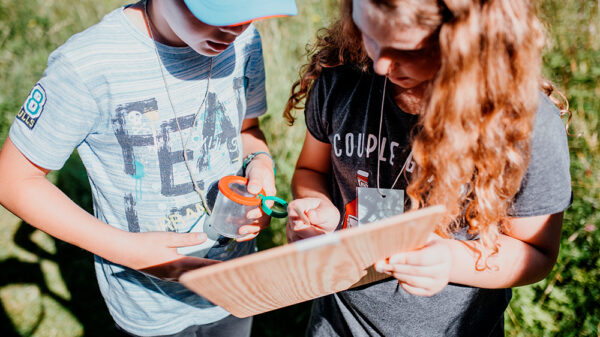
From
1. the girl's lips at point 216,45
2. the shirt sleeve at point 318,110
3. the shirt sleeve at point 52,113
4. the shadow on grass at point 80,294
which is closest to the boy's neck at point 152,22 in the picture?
the girl's lips at point 216,45

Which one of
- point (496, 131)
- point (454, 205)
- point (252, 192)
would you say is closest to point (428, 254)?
point (454, 205)

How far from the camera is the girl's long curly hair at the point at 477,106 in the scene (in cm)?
83

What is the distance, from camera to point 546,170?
3.16 ft

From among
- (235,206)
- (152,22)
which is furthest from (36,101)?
(235,206)

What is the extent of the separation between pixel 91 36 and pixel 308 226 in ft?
2.85

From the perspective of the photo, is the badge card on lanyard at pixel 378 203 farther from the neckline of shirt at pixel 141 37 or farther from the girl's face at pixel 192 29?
the neckline of shirt at pixel 141 37

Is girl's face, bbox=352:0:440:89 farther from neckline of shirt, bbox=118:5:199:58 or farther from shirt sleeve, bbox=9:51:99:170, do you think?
shirt sleeve, bbox=9:51:99:170

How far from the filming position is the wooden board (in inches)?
27.0

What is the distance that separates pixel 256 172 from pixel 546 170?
96 centimetres

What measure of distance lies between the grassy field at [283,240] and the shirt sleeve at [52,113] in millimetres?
1844

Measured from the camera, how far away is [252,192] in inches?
53.1

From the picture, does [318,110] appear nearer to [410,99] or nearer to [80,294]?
[410,99]

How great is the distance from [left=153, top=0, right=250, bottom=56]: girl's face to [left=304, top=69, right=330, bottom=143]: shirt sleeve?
0.31 m

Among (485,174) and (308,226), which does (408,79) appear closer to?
(485,174)
